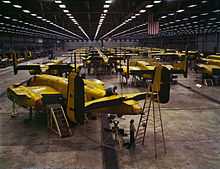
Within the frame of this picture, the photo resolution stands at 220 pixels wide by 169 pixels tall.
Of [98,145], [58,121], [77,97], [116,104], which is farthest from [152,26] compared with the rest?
[77,97]

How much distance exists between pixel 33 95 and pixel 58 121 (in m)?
2.30

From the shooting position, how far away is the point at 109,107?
13.5 metres

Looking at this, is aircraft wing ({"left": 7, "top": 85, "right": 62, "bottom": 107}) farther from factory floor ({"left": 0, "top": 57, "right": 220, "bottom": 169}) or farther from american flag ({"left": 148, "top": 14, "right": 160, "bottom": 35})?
american flag ({"left": 148, "top": 14, "right": 160, "bottom": 35})

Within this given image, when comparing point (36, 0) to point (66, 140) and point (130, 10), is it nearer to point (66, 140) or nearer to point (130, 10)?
point (130, 10)

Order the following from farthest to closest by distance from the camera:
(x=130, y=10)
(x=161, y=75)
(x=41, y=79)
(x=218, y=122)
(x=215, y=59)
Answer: (x=215, y=59) < (x=130, y=10) < (x=41, y=79) < (x=218, y=122) < (x=161, y=75)

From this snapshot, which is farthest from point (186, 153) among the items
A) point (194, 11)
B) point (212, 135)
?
point (194, 11)

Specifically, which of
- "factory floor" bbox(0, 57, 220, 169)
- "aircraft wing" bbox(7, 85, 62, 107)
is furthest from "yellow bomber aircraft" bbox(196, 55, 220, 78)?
"aircraft wing" bbox(7, 85, 62, 107)

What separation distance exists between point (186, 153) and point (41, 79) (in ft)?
39.3

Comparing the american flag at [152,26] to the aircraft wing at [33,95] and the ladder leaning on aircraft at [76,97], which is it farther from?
the aircraft wing at [33,95]

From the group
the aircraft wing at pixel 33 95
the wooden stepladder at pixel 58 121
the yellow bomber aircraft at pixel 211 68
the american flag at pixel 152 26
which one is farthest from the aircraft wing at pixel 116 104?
the yellow bomber aircraft at pixel 211 68

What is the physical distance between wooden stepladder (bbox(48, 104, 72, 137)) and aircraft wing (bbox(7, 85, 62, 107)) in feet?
2.27

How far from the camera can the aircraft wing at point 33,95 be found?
51.0 ft

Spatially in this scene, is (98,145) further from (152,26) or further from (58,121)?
(152,26)

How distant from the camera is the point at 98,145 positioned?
13281mm
